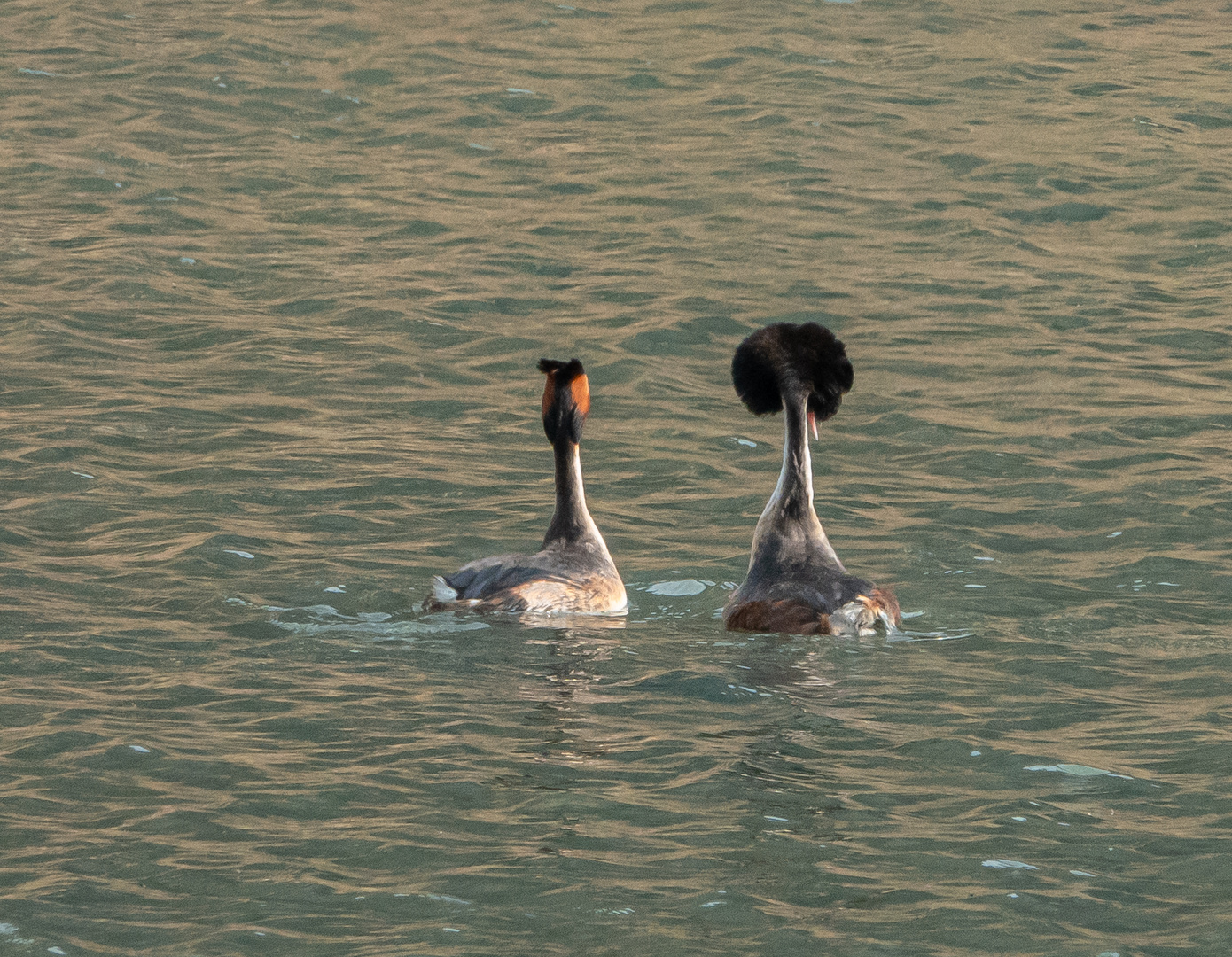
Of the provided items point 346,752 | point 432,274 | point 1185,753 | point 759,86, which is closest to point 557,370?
point 346,752

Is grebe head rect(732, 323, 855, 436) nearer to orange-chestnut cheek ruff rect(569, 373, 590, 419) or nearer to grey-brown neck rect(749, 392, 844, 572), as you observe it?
grey-brown neck rect(749, 392, 844, 572)

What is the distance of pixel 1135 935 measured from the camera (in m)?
7.34

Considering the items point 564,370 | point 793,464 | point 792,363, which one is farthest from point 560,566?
point 792,363

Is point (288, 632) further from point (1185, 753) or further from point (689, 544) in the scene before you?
point (1185, 753)

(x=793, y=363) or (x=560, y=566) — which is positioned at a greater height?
(x=793, y=363)

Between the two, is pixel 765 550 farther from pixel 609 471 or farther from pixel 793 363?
pixel 609 471

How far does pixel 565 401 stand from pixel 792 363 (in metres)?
1.56

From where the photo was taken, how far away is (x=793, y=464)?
1225 cm

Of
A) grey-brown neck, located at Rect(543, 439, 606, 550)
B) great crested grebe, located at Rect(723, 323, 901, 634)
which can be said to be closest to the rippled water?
great crested grebe, located at Rect(723, 323, 901, 634)

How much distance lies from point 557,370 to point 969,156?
522 inches

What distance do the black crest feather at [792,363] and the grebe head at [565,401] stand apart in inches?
43.2

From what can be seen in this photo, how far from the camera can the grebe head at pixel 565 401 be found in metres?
12.8

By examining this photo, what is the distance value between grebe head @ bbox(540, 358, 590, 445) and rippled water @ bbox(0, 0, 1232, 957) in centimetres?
122

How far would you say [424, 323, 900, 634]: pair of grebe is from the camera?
1135 centimetres
